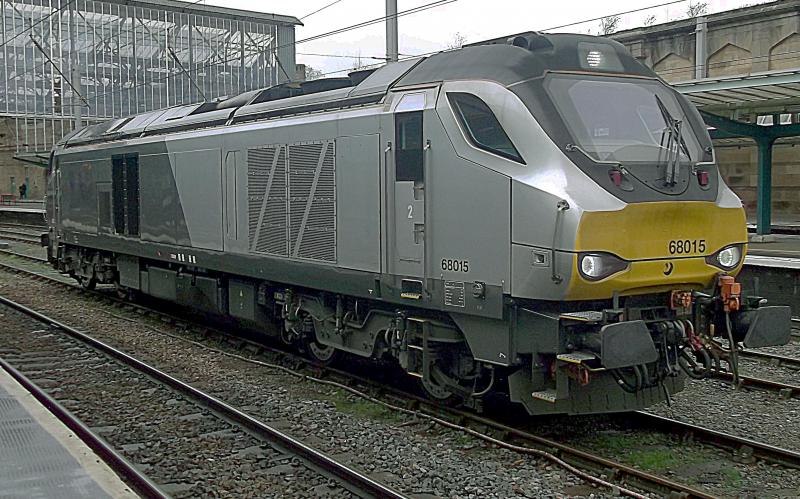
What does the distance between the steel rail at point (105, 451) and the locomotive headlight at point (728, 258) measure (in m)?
5.07

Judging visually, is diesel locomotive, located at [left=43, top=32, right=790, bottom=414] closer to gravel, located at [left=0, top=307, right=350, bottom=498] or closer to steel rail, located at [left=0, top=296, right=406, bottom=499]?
steel rail, located at [left=0, top=296, right=406, bottom=499]

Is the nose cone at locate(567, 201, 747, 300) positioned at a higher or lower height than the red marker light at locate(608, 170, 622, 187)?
lower

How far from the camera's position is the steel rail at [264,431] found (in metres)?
6.64

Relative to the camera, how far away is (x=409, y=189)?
8352mm

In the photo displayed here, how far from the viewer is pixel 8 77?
5259 cm

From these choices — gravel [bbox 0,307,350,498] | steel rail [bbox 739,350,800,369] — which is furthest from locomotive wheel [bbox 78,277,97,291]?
steel rail [bbox 739,350,800,369]

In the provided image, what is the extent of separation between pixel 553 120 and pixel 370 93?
2.36m

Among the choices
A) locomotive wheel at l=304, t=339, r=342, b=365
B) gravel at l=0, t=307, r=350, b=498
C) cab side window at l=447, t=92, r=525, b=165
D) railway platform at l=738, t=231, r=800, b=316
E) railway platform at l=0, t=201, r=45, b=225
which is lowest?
gravel at l=0, t=307, r=350, b=498

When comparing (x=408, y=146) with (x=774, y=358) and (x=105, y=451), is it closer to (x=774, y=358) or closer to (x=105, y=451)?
(x=105, y=451)

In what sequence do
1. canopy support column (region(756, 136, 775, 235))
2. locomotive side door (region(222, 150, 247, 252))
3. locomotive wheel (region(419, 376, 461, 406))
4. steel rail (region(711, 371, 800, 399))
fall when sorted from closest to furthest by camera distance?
1. locomotive wheel (region(419, 376, 461, 406))
2. steel rail (region(711, 371, 800, 399))
3. locomotive side door (region(222, 150, 247, 252))
4. canopy support column (region(756, 136, 775, 235))

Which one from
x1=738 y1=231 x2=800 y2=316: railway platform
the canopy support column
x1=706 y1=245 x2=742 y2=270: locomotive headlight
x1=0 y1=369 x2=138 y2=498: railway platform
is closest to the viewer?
x1=0 y1=369 x2=138 y2=498: railway platform

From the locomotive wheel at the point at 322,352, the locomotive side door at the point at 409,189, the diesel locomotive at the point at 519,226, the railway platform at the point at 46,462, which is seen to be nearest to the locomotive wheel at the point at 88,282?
the locomotive wheel at the point at 322,352

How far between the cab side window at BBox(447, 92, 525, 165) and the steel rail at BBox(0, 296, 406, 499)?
115 inches

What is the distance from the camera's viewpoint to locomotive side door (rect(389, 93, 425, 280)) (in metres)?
8.23
